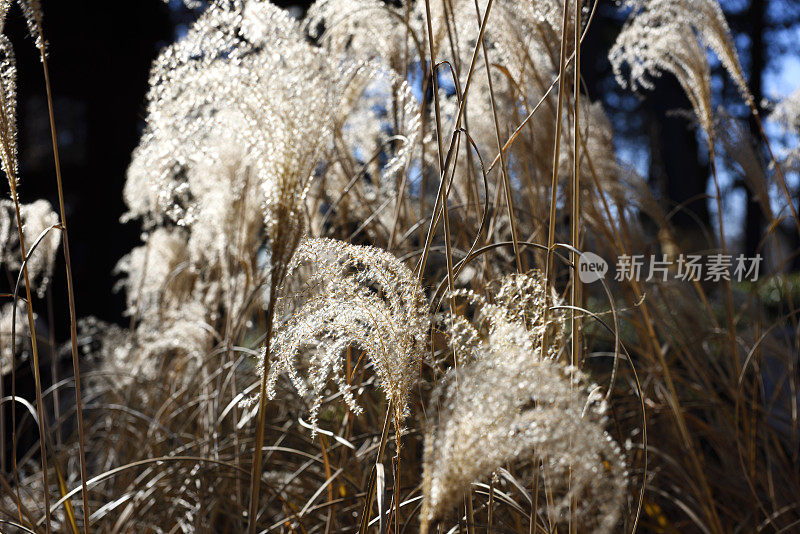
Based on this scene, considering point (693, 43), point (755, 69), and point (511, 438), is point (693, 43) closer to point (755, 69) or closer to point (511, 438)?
point (511, 438)

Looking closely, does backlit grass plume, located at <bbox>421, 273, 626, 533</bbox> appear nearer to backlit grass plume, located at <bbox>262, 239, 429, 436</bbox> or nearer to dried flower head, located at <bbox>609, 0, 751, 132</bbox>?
backlit grass plume, located at <bbox>262, 239, 429, 436</bbox>

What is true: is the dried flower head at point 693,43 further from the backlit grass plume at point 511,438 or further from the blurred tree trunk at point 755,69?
the blurred tree trunk at point 755,69

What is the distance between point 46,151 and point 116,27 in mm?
1276

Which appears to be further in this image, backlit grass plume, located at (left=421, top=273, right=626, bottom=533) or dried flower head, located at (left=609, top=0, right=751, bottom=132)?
dried flower head, located at (left=609, top=0, right=751, bottom=132)

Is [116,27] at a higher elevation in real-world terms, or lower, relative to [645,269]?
higher

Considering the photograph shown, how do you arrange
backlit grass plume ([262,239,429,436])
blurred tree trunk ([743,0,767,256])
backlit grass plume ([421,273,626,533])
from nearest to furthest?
backlit grass plume ([421,273,626,533]) → backlit grass plume ([262,239,429,436]) → blurred tree trunk ([743,0,767,256])

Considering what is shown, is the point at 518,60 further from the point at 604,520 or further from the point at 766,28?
the point at 766,28

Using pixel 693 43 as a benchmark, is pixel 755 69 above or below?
above

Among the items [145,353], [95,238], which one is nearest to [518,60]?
[145,353]

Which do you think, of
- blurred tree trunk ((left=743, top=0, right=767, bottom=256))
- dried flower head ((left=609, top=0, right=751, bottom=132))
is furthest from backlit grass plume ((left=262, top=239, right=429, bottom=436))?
blurred tree trunk ((left=743, top=0, right=767, bottom=256))

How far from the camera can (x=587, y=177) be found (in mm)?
1609

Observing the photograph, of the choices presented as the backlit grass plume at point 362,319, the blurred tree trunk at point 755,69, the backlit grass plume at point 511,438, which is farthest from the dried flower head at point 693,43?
the blurred tree trunk at point 755,69

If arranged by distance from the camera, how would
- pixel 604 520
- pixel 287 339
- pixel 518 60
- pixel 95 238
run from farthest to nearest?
pixel 95 238 → pixel 518 60 → pixel 287 339 → pixel 604 520

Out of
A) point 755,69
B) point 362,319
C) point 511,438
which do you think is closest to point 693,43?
point 362,319
